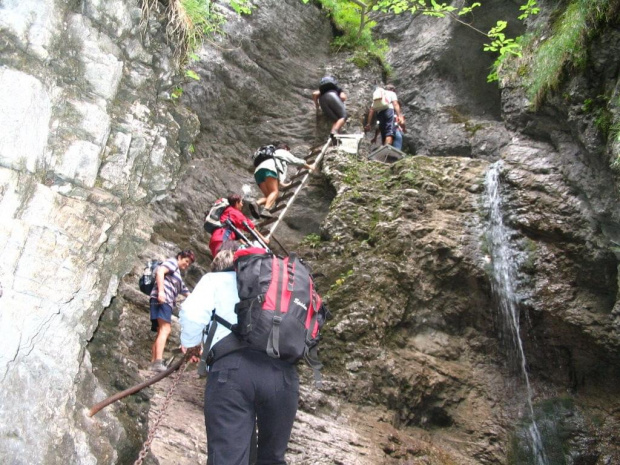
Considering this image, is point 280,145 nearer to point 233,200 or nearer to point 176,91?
point 233,200

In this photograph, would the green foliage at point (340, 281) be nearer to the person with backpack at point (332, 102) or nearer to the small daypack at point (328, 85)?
the person with backpack at point (332, 102)

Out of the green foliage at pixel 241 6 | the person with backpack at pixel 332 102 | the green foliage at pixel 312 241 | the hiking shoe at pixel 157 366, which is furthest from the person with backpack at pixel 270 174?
the green foliage at pixel 241 6

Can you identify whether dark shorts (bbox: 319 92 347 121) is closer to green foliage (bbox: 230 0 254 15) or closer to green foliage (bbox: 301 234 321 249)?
green foliage (bbox: 230 0 254 15)

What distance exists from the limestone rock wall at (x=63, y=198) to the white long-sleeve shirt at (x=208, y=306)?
89 centimetres

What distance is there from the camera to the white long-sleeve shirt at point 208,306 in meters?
4.03

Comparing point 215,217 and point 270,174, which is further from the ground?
point 270,174

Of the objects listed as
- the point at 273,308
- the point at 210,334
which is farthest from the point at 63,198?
the point at 273,308

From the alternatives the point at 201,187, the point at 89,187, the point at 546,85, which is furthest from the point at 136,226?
the point at 546,85

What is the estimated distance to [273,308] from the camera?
12.7 feet

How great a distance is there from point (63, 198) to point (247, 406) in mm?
2044

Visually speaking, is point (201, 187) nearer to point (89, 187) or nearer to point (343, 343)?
point (343, 343)

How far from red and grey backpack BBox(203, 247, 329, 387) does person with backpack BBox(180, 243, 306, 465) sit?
0.24ft

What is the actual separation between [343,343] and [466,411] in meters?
1.93

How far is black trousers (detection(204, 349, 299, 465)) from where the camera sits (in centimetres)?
364
